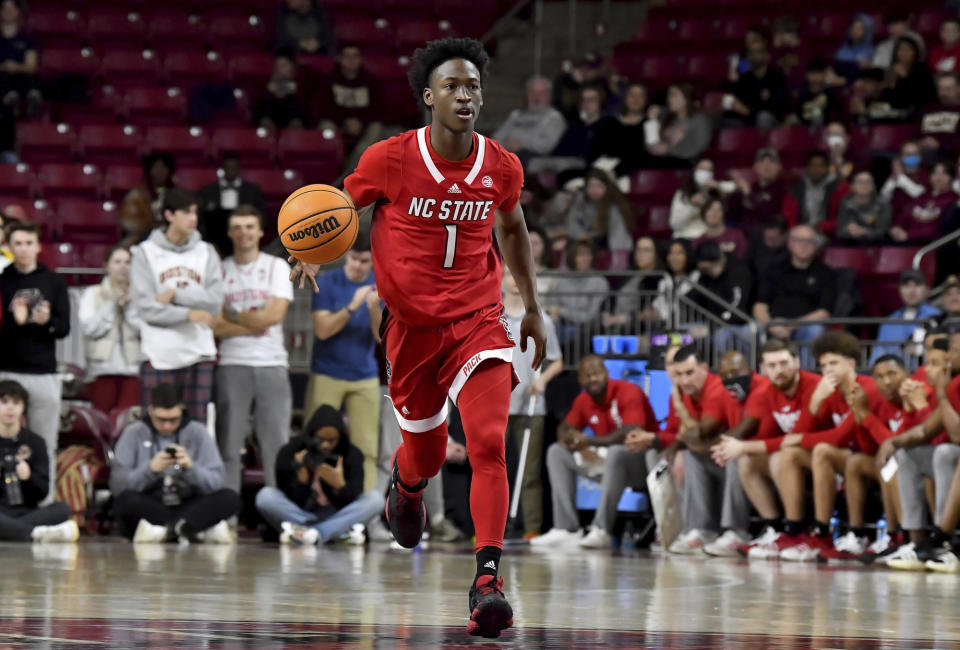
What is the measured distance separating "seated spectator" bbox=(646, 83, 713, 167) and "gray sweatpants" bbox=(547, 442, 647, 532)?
4.91 m

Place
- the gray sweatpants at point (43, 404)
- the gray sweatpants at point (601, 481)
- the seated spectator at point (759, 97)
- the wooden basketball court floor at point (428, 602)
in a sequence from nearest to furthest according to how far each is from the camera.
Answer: the wooden basketball court floor at point (428, 602) < the gray sweatpants at point (43, 404) < the gray sweatpants at point (601, 481) < the seated spectator at point (759, 97)

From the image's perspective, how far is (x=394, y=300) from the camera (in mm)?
5137

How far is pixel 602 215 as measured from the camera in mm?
13617

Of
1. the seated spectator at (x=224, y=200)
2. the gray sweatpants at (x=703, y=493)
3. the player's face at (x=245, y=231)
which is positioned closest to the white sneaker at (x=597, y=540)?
the gray sweatpants at (x=703, y=493)

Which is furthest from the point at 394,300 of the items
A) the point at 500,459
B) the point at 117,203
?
the point at 117,203

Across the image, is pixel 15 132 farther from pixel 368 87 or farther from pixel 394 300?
pixel 394 300

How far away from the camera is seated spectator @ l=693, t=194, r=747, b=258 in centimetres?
1301

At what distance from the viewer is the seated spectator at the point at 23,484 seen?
377 inches

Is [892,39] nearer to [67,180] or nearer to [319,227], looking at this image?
[67,180]

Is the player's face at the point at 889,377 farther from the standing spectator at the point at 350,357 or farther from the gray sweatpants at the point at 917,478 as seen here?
the standing spectator at the point at 350,357

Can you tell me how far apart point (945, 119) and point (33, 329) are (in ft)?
28.0

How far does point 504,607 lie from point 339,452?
5700 mm

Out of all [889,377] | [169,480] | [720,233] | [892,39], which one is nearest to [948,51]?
[892,39]

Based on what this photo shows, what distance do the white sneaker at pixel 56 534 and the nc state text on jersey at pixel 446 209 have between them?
528cm
